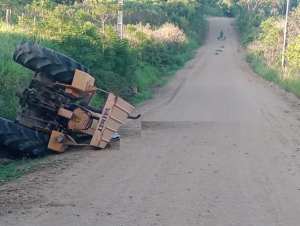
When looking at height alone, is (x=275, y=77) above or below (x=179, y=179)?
below

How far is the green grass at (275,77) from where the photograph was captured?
809 inches

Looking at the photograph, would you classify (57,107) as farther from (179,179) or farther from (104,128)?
(179,179)

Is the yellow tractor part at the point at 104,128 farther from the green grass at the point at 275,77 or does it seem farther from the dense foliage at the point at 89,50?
the green grass at the point at 275,77

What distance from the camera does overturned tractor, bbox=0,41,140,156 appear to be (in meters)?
8.88

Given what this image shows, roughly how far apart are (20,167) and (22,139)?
53cm

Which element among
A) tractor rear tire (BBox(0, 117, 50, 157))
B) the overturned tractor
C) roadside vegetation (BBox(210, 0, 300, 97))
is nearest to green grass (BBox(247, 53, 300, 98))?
roadside vegetation (BBox(210, 0, 300, 97))

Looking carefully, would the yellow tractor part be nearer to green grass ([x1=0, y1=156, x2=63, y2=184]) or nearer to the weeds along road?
the weeds along road

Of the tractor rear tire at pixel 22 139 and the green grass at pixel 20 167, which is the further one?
the tractor rear tire at pixel 22 139

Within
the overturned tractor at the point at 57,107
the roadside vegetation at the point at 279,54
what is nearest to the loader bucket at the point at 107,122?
the overturned tractor at the point at 57,107

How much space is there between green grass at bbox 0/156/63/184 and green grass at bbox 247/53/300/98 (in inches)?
521

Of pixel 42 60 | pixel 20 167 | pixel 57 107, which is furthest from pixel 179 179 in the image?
pixel 42 60

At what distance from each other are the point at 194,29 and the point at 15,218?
53.7 metres

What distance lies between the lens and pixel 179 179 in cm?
745

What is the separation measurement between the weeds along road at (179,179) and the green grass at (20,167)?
30 centimetres
